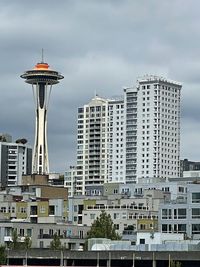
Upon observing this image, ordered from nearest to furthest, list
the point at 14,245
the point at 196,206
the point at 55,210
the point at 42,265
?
the point at 42,265 → the point at 14,245 → the point at 196,206 → the point at 55,210

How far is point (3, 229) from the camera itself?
15738cm

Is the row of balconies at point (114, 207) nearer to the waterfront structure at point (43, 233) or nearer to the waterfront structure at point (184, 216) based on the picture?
the waterfront structure at point (43, 233)

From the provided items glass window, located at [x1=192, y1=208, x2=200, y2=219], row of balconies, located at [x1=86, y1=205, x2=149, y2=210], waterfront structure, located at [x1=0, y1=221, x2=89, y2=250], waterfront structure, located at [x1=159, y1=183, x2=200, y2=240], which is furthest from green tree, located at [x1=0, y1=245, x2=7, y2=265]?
row of balconies, located at [x1=86, y1=205, x2=149, y2=210]

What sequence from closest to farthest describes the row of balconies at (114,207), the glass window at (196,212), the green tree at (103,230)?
the green tree at (103,230), the glass window at (196,212), the row of balconies at (114,207)

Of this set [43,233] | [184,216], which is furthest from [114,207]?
[184,216]

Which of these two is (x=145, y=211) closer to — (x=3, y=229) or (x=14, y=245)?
(x=3, y=229)

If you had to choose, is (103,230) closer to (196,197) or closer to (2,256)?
(196,197)

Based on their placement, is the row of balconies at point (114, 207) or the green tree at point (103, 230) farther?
the row of balconies at point (114, 207)

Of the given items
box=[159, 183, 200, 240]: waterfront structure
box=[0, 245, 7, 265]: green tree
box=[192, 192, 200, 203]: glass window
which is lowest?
Answer: box=[0, 245, 7, 265]: green tree

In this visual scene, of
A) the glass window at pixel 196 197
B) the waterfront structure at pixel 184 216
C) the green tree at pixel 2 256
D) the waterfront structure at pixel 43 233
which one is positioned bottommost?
the green tree at pixel 2 256

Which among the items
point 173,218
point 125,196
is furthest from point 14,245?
point 125,196

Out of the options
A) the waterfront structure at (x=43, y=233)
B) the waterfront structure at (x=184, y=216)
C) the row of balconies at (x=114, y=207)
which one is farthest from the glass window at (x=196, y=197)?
the row of balconies at (x=114, y=207)

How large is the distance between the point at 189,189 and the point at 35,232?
86.1 ft

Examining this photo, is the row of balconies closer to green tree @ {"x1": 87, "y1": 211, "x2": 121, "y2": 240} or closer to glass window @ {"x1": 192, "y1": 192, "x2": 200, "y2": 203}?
glass window @ {"x1": 192, "y1": 192, "x2": 200, "y2": 203}
